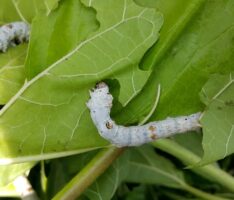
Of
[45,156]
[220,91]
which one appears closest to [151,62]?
[220,91]

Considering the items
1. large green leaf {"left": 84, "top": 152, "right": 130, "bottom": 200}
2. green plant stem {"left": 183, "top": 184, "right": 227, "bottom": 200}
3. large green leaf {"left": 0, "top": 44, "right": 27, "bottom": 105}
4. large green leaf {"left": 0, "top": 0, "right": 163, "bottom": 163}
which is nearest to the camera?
large green leaf {"left": 0, "top": 0, "right": 163, "bottom": 163}

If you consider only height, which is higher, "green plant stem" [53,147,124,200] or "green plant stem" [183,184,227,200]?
"green plant stem" [53,147,124,200]

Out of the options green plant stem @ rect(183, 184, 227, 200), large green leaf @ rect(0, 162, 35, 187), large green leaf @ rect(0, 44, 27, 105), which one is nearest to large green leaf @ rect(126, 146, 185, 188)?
green plant stem @ rect(183, 184, 227, 200)

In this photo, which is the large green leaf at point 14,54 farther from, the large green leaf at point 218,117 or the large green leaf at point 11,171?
the large green leaf at point 218,117

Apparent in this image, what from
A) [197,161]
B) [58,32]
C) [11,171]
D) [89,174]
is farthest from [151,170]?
[58,32]

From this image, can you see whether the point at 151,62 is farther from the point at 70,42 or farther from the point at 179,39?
the point at 70,42

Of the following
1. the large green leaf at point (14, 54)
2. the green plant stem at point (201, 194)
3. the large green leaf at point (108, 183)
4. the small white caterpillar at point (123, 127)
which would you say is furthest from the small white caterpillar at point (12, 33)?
the green plant stem at point (201, 194)

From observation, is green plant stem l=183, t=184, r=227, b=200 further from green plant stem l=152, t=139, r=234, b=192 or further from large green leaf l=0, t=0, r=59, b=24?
large green leaf l=0, t=0, r=59, b=24
